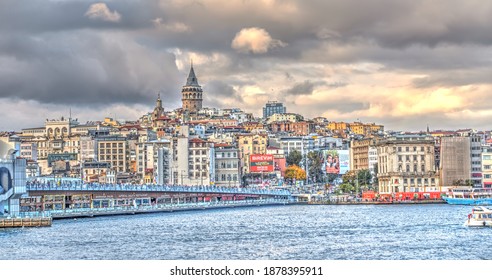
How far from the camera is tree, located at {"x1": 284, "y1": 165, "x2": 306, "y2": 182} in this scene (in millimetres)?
71375

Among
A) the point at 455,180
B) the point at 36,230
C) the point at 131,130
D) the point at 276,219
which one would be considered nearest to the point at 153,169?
the point at 131,130

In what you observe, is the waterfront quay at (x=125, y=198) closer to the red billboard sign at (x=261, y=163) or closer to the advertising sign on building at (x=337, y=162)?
the red billboard sign at (x=261, y=163)

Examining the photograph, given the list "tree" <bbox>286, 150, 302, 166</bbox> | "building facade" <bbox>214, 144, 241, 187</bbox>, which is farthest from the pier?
"tree" <bbox>286, 150, 302, 166</bbox>

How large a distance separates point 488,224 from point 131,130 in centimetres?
4865

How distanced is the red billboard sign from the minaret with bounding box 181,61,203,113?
67.5 feet

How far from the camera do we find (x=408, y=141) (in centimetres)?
5959

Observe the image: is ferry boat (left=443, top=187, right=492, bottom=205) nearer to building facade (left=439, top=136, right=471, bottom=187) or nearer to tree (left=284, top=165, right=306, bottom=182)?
building facade (left=439, top=136, right=471, bottom=187)

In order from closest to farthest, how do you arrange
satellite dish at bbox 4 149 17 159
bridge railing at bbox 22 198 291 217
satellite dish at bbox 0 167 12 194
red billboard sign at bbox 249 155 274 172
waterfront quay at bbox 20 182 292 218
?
satellite dish at bbox 0 167 12 194
satellite dish at bbox 4 149 17 159
bridge railing at bbox 22 198 291 217
waterfront quay at bbox 20 182 292 218
red billboard sign at bbox 249 155 274 172

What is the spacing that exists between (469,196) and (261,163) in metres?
18.6

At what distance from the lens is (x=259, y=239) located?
93.2 ft

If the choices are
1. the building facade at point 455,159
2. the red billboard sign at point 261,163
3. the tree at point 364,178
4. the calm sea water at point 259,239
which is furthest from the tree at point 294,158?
the calm sea water at point 259,239

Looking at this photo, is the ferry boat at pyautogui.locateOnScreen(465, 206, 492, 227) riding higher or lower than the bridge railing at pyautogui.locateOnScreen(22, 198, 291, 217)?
lower
